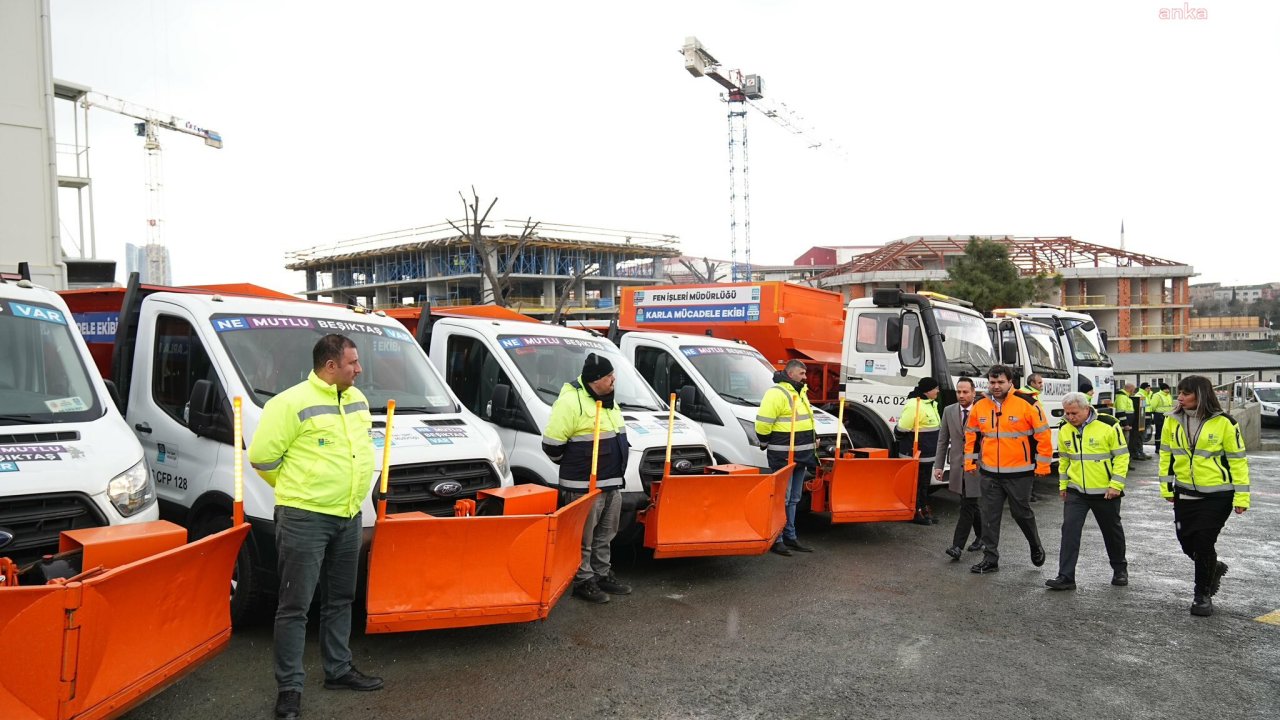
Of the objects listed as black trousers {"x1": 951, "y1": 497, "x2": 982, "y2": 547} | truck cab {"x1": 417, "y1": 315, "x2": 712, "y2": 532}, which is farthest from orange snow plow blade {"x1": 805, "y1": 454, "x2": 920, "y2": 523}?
truck cab {"x1": 417, "y1": 315, "x2": 712, "y2": 532}

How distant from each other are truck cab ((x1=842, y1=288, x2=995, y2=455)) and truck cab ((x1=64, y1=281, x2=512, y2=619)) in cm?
626

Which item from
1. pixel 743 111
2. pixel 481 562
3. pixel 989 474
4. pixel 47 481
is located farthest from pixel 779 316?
pixel 743 111

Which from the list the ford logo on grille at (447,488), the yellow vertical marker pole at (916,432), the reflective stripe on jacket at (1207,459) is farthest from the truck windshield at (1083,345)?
the ford logo on grille at (447,488)

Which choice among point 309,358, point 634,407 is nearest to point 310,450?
point 309,358

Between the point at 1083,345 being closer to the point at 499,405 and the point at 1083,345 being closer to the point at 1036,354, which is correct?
the point at 1036,354

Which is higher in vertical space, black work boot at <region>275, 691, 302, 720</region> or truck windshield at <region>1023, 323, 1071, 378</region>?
truck windshield at <region>1023, 323, 1071, 378</region>

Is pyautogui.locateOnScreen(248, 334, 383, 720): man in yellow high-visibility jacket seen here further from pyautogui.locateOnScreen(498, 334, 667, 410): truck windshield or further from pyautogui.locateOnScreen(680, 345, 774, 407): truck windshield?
pyautogui.locateOnScreen(680, 345, 774, 407): truck windshield

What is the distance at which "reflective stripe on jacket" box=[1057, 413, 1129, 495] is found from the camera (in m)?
6.99

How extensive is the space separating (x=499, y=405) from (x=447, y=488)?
5.84 feet

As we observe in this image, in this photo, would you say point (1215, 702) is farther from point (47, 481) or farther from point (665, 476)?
point (47, 481)

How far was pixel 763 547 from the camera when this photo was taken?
714 centimetres

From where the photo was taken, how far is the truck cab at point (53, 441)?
13.7 feet

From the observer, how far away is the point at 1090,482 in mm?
7062

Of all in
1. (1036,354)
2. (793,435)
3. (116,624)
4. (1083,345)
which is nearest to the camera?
(116,624)
